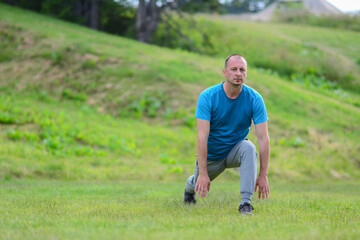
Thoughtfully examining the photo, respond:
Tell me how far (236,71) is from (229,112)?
58 centimetres

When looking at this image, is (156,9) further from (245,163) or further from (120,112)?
(245,163)

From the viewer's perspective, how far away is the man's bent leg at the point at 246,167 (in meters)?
6.11

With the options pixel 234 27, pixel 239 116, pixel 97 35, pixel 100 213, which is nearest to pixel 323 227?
pixel 239 116

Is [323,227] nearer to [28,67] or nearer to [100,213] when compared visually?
[100,213]

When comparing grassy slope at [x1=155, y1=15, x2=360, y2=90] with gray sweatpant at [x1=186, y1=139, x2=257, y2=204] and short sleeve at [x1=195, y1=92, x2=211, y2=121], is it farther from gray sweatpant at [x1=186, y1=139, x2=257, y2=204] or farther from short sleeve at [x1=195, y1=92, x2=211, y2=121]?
short sleeve at [x1=195, y1=92, x2=211, y2=121]

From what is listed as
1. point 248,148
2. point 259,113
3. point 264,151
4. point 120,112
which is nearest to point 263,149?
point 264,151

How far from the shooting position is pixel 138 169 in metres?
14.7

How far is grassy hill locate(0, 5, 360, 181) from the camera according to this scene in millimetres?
14836

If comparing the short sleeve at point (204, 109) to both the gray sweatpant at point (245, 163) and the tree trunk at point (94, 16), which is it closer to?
the gray sweatpant at point (245, 163)

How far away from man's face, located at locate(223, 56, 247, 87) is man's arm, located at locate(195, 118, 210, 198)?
25.8 inches

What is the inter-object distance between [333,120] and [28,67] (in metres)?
15.0

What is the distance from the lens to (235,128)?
21.2 feet

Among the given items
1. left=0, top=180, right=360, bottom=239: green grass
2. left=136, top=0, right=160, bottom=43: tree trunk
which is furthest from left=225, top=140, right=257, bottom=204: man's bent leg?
left=136, top=0, right=160, bottom=43: tree trunk

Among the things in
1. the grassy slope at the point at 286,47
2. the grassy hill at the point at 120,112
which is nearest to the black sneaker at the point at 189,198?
the grassy hill at the point at 120,112
